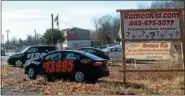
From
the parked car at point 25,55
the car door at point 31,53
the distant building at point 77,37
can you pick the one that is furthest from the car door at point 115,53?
the distant building at point 77,37

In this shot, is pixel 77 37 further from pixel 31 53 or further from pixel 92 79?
pixel 92 79

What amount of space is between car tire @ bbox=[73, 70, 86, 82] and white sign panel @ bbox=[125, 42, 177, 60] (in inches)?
78.9

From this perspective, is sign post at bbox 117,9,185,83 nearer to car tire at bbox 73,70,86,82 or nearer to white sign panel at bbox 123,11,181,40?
white sign panel at bbox 123,11,181,40

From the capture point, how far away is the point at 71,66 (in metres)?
16.7

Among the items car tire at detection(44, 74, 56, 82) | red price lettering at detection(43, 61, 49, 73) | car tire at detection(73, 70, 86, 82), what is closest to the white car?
red price lettering at detection(43, 61, 49, 73)

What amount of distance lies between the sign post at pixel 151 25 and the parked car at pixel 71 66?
1195 millimetres

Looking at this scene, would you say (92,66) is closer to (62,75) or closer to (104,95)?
(62,75)

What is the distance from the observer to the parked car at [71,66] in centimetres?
1623

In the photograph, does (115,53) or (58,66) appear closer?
(58,66)

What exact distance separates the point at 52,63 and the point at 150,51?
4.25 m

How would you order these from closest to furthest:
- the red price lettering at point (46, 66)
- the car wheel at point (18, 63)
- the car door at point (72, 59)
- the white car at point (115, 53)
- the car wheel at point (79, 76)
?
the car wheel at point (79, 76)
the car door at point (72, 59)
the red price lettering at point (46, 66)
the car wheel at point (18, 63)
the white car at point (115, 53)

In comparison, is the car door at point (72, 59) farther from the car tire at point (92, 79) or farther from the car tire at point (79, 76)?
the car tire at point (92, 79)

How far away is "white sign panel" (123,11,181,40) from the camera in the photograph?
51.3 ft

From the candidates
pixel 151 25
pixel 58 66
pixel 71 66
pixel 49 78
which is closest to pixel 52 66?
pixel 58 66
